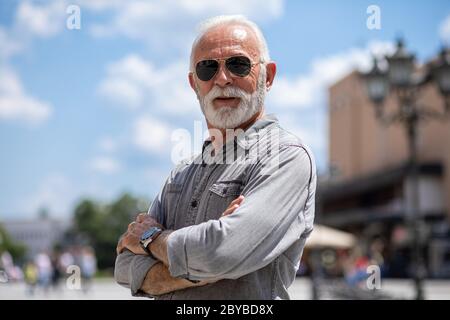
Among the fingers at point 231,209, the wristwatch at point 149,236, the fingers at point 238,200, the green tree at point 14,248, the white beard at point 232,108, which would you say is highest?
the green tree at point 14,248

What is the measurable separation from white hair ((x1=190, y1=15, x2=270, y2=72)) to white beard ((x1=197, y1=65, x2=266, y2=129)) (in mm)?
110

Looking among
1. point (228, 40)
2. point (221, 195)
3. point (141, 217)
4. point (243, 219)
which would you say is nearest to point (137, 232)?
point (141, 217)

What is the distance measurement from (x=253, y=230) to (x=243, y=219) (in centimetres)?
4

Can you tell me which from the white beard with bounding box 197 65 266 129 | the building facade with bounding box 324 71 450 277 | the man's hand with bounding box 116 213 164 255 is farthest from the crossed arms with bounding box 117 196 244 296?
the building facade with bounding box 324 71 450 277

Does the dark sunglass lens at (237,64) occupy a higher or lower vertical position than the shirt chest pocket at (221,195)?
higher

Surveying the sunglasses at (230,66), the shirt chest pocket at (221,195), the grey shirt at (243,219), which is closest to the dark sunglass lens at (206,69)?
the sunglasses at (230,66)

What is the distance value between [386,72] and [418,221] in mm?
3103

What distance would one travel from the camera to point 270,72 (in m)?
2.38

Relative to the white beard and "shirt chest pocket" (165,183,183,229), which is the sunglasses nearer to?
the white beard

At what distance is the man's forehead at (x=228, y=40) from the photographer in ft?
7.46

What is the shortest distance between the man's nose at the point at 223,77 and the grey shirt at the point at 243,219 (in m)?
0.15

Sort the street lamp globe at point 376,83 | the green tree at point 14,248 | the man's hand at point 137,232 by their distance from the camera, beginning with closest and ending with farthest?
the man's hand at point 137,232 → the street lamp globe at point 376,83 → the green tree at point 14,248

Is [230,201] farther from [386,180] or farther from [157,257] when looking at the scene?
[386,180]

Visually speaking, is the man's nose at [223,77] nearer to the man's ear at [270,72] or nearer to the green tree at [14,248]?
the man's ear at [270,72]
